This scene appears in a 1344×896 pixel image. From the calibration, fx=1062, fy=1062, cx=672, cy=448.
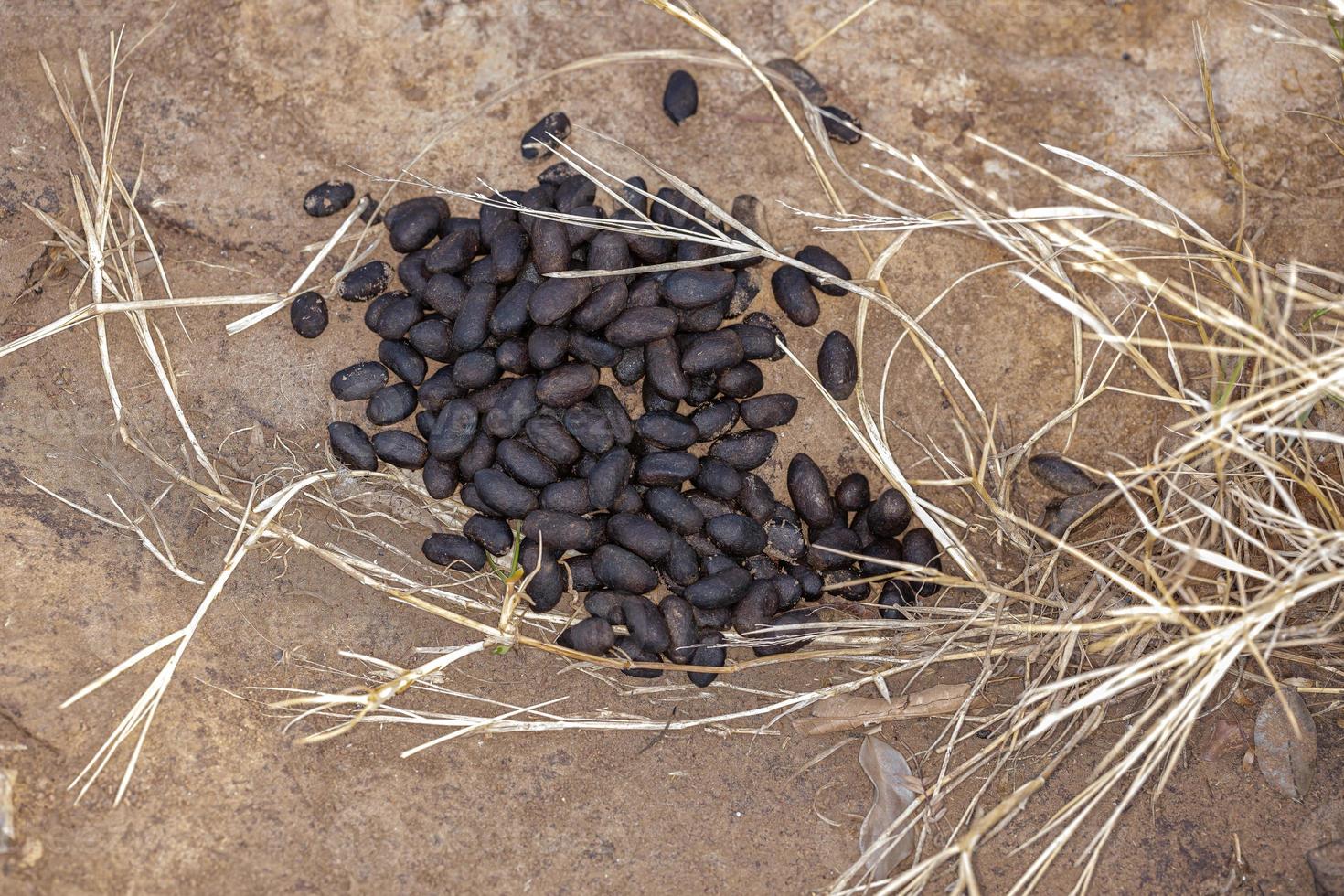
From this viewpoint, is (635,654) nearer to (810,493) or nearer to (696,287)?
(810,493)

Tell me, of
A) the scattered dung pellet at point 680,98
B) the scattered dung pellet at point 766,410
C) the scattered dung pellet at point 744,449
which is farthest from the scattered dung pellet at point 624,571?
the scattered dung pellet at point 680,98

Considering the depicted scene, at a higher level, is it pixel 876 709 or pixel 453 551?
pixel 453 551

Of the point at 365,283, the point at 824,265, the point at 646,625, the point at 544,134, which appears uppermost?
the point at 544,134

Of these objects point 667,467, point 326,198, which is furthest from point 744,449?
point 326,198

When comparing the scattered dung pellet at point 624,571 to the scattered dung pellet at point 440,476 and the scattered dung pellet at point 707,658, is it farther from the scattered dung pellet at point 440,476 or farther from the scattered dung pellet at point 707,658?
the scattered dung pellet at point 440,476

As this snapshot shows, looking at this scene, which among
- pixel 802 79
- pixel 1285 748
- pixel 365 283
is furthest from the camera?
pixel 802 79

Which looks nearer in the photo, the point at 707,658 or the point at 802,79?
the point at 707,658

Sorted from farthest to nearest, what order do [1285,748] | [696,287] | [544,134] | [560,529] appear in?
[544,134] → [696,287] → [560,529] → [1285,748]
